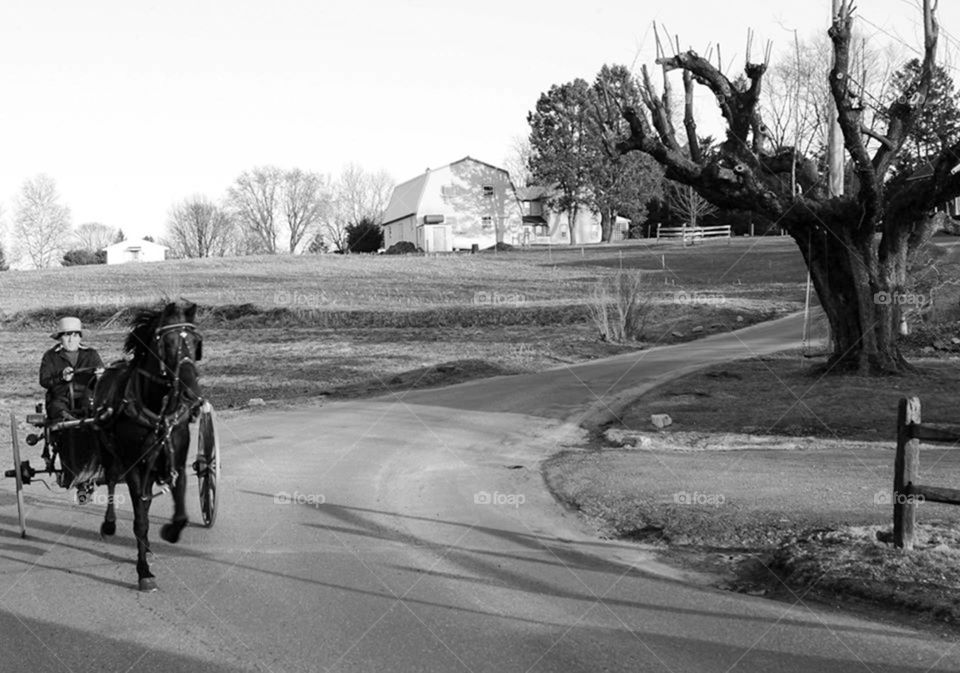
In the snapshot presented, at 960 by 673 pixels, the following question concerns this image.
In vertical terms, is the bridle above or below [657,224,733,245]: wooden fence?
below

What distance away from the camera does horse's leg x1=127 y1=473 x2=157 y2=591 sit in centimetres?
752

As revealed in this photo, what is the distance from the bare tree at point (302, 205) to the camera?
355ft

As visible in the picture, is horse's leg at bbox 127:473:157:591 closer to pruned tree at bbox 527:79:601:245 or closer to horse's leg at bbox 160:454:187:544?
horse's leg at bbox 160:454:187:544

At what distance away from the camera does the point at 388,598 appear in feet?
23.9

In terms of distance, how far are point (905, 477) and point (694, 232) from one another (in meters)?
70.7

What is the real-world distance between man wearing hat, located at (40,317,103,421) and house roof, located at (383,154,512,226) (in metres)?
73.6

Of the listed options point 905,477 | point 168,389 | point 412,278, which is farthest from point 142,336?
point 412,278

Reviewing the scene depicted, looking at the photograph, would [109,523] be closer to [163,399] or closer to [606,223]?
[163,399]

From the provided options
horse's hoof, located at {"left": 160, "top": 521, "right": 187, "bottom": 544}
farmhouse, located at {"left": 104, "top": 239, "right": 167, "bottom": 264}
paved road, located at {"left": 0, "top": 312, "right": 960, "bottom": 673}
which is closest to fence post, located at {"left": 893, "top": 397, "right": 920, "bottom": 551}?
paved road, located at {"left": 0, "top": 312, "right": 960, "bottom": 673}

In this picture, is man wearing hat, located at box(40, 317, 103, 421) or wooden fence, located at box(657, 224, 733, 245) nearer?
man wearing hat, located at box(40, 317, 103, 421)

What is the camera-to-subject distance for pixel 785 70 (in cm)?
2784

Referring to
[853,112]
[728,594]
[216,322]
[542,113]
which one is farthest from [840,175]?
[542,113]

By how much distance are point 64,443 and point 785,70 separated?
2450 centimetres

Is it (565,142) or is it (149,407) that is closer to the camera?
(149,407)
